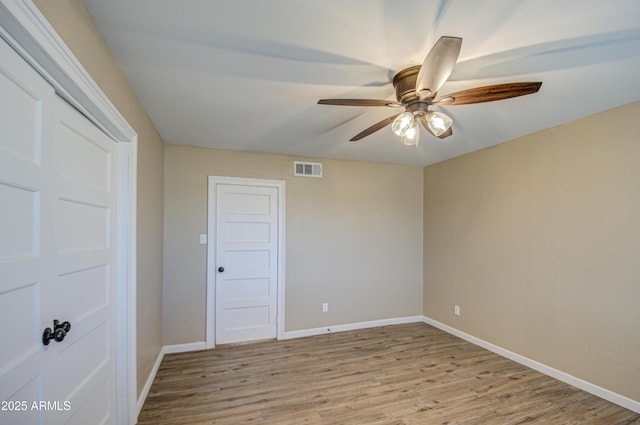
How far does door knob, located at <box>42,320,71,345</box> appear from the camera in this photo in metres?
1.11

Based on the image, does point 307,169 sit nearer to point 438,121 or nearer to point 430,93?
point 438,121

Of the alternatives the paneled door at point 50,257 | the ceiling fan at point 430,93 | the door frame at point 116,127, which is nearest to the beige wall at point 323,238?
the door frame at point 116,127

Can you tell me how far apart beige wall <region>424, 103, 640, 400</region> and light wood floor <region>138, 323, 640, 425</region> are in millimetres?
387

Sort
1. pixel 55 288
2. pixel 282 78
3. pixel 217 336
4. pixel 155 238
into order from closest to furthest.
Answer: pixel 55 288 < pixel 282 78 < pixel 155 238 < pixel 217 336

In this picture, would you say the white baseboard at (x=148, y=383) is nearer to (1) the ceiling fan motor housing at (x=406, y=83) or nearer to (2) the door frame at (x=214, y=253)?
(2) the door frame at (x=214, y=253)

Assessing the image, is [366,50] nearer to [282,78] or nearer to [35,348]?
[282,78]

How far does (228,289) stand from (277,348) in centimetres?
96

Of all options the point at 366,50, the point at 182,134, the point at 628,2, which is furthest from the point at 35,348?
the point at 628,2

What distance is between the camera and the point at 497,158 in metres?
3.25

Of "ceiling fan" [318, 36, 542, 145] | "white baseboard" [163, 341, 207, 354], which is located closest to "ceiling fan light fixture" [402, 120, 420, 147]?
"ceiling fan" [318, 36, 542, 145]

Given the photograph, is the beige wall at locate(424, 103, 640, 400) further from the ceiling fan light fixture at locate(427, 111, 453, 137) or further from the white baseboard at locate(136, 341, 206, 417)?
the white baseboard at locate(136, 341, 206, 417)

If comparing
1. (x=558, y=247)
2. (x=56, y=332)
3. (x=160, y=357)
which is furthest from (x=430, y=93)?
(x=160, y=357)

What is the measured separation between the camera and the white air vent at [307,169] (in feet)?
12.5

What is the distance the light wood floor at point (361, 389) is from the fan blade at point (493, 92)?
233 cm
